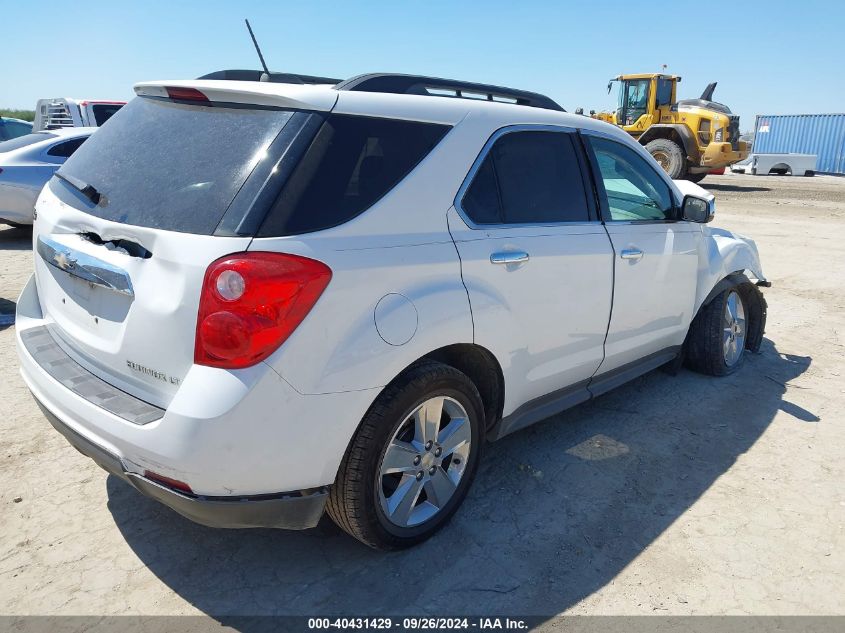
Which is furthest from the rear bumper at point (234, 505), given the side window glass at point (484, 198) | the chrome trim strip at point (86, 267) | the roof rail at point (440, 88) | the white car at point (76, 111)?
the white car at point (76, 111)

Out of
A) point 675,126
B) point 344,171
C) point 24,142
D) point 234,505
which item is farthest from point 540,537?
point 675,126

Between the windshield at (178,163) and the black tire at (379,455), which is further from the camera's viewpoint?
the black tire at (379,455)

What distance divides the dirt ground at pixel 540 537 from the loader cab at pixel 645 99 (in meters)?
17.1

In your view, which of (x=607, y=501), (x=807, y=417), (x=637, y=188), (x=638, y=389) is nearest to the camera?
(x=607, y=501)

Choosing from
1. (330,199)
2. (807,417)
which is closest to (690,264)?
(807,417)

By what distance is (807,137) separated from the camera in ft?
111

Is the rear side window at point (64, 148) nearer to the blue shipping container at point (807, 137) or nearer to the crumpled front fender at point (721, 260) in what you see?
the crumpled front fender at point (721, 260)

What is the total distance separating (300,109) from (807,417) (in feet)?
12.2

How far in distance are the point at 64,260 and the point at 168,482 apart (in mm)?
1006

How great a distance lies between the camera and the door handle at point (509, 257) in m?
2.71

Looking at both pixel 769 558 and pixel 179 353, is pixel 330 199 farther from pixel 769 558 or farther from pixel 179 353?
pixel 769 558

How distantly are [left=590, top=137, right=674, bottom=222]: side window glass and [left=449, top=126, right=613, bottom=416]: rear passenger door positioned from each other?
232 millimetres

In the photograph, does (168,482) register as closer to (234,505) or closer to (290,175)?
(234,505)

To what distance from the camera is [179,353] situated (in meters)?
2.07
